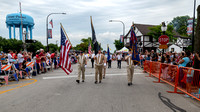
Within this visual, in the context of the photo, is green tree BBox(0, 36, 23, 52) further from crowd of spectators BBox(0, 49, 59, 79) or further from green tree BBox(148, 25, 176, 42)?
crowd of spectators BBox(0, 49, 59, 79)

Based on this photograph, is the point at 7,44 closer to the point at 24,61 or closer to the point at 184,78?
the point at 24,61

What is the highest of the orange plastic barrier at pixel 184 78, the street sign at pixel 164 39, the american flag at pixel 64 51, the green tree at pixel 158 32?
the green tree at pixel 158 32

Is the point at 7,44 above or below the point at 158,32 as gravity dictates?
below

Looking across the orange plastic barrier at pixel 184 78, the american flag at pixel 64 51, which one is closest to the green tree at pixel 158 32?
the orange plastic barrier at pixel 184 78

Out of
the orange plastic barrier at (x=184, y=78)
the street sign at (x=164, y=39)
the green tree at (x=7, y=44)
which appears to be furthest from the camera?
the green tree at (x=7, y=44)

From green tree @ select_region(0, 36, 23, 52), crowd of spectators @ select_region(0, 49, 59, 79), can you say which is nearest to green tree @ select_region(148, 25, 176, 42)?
crowd of spectators @ select_region(0, 49, 59, 79)

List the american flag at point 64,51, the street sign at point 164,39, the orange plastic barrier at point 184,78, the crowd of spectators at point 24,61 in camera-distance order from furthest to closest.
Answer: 1. the street sign at point 164,39
2. the crowd of spectators at point 24,61
3. the american flag at point 64,51
4. the orange plastic barrier at point 184,78

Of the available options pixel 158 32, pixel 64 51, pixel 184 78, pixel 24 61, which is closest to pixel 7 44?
pixel 158 32

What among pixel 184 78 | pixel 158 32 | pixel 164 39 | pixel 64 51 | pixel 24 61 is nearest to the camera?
pixel 184 78

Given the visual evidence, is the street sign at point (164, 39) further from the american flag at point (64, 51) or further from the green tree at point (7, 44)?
the green tree at point (7, 44)

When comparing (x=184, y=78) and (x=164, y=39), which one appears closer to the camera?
(x=184, y=78)

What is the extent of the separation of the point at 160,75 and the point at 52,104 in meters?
6.14

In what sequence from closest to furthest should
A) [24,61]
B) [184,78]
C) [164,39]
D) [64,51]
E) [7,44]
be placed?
[184,78], [64,51], [24,61], [164,39], [7,44]

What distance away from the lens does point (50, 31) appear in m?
24.0
